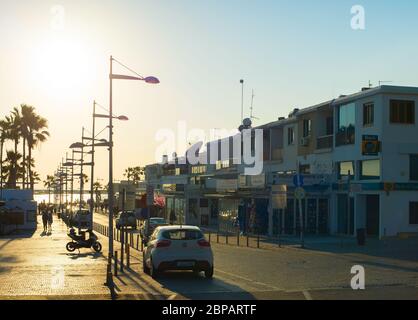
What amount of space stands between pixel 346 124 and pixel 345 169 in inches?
116

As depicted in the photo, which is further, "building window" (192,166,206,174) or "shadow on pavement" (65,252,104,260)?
"building window" (192,166,206,174)

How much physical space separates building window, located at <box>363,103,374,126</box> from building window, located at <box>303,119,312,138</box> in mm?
7879

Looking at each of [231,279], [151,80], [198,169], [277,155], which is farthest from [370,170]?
[198,169]

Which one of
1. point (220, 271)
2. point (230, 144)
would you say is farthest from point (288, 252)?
point (230, 144)

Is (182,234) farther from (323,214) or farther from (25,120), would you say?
(25,120)

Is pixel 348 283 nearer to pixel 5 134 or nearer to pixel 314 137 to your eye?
pixel 314 137

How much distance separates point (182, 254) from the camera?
19562 mm

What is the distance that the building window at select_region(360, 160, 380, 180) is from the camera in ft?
130

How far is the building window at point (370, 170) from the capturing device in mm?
39750

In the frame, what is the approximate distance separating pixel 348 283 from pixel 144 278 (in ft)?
19.4

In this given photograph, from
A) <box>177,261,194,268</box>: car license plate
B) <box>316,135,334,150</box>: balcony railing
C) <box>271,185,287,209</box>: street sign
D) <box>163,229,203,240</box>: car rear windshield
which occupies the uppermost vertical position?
<box>316,135,334,150</box>: balcony railing

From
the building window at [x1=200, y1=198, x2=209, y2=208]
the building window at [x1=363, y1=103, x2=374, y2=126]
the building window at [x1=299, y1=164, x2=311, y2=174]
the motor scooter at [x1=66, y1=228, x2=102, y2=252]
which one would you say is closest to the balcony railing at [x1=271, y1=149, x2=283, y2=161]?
the building window at [x1=299, y1=164, x2=311, y2=174]

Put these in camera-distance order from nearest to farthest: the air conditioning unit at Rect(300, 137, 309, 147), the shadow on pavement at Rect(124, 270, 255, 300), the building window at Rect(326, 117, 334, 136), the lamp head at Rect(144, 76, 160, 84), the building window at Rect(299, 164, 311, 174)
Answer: the shadow on pavement at Rect(124, 270, 255, 300) → the lamp head at Rect(144, 76, 160, 84) → the building window at Rect(326, 117, 334, 136) → the air conditioning unit at Rect(300, 137, 309, 147) → the building window at Rect(299, 164, 311, 174)

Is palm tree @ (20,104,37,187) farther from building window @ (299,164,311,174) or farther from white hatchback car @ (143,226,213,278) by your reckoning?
white hatchback car @ (143,226,213,278)
